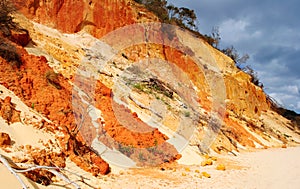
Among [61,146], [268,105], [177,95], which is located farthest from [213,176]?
[268,105]

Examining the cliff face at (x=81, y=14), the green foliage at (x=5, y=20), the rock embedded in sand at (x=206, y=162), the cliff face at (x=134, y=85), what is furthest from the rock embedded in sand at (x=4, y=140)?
the cliff face at (x=81, y=14)

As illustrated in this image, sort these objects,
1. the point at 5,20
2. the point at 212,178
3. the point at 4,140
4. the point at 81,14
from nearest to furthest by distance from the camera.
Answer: the point at 4,140, the point at 212,178, the point at 5,20, the point at 81,14

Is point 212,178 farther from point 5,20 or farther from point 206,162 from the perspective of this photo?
point 5,20

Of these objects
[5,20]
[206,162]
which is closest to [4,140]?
[206,162]

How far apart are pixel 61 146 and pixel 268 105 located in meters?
24.8

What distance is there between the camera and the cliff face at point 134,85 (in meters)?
8.63

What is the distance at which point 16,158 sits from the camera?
5.52m

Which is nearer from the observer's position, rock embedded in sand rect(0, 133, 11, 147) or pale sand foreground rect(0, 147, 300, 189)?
rock embedded in sand rect(0, 133, 11, 147)

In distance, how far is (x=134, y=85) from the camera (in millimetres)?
13602

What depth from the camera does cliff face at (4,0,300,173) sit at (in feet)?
28.3

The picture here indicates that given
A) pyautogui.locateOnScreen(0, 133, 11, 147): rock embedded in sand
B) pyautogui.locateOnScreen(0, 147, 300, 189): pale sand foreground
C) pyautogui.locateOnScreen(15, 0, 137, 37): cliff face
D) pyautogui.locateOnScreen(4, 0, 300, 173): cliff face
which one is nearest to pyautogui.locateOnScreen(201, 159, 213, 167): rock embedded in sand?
pyautogui.locateOnScreen(0, 147, 300, 189): pale sand foreground

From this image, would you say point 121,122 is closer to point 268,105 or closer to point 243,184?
point 243,184

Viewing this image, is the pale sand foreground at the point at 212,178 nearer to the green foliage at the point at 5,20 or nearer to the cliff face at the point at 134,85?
the cliff face at the point at 134,85

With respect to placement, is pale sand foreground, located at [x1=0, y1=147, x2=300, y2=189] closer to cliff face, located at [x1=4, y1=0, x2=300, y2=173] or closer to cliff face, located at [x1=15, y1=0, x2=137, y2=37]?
cliff face, located at [x1=4, y1=0, x2=300, y2=173]
